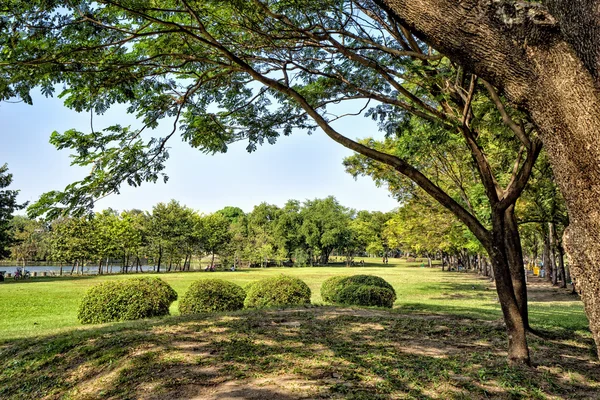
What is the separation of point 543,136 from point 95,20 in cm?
537

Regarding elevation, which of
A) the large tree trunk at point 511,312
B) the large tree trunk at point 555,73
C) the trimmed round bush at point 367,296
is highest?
the large tree trunk at point 555,73

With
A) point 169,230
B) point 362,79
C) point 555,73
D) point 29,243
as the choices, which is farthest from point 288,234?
point 555,73

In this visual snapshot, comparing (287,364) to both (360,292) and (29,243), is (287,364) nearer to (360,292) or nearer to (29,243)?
(360,292)

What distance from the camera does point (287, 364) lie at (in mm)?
5078

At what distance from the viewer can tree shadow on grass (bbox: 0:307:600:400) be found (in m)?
4.27

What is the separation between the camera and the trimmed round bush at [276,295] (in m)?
11.5

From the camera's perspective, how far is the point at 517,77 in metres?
2.29

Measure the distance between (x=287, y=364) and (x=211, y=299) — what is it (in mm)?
6230

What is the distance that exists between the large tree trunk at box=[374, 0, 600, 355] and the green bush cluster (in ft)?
34.7

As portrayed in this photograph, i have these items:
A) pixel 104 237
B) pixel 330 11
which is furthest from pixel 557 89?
pixel 104 237

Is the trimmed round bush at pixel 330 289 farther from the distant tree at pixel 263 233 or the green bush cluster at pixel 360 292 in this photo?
the distant tree at pixel 263 233

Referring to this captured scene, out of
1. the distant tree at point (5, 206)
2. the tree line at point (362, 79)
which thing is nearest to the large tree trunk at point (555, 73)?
the tree line at point (362, 79)

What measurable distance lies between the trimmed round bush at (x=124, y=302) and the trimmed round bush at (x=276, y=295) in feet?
8.05

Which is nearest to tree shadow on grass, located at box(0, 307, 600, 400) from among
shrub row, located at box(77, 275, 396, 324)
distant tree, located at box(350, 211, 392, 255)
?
shrub row, located at box(77, 275, 396, 324)
